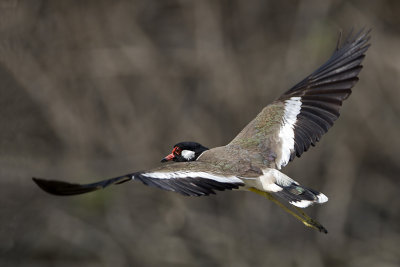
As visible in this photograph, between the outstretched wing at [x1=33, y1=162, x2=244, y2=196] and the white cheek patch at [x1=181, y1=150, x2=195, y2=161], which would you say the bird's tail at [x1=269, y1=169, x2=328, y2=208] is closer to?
the outstretched wing at [x1=33, y1=162, x2=244, y2=196]

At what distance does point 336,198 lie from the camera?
12.3m

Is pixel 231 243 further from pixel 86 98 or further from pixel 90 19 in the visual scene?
pixel 90 19

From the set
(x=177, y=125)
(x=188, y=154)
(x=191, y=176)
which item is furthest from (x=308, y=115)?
(x=177, y=125)

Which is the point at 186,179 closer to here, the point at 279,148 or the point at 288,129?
the point at 279,148

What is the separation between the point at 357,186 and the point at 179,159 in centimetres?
718

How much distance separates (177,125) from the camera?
12.9 metres

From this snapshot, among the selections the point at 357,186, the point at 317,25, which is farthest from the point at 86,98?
the point at 357,186

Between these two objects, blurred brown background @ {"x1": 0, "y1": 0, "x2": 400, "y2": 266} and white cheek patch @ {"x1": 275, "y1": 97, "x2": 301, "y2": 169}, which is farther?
blurred brown background @ {"x1": 0, "y1": 0, "x2": 400, "y2": 266}

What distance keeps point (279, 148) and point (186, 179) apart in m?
1.20

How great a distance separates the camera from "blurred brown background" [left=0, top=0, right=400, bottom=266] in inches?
466

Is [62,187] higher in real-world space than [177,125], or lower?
lower

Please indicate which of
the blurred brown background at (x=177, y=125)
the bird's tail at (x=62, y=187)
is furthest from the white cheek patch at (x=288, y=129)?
the blurred brown background at (x=177, y=125)

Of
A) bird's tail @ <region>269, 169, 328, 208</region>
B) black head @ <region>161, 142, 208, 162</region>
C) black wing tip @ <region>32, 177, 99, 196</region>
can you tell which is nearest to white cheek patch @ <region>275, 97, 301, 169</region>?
bird's tail @ <region>269, 169, 328, 208</region>

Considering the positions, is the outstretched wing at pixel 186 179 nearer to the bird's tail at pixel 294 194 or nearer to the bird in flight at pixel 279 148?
the bird in flight at pixel 279 148
